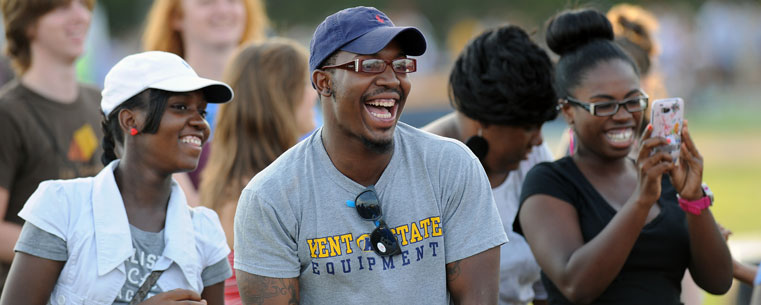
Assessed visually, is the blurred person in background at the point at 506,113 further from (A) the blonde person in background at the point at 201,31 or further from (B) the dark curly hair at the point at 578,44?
(A) the blonde person in background at the point at 201,31

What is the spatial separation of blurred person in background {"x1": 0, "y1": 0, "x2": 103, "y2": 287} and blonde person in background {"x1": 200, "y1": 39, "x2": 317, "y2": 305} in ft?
3.14

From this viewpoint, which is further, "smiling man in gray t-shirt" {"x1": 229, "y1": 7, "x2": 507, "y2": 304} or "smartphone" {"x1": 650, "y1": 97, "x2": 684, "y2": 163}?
"smartphone" {"x1": 650, "y1": 97, "x2": 684, "y2": 163}

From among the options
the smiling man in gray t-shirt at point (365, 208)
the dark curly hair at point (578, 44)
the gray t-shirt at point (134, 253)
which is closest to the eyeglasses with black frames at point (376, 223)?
the smiling man in gray t-shirt at point (365, 208)

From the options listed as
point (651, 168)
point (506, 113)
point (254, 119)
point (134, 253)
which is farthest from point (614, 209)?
point (134, 253)

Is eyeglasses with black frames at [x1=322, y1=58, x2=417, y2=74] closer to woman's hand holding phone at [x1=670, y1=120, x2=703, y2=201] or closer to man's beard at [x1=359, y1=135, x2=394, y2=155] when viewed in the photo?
man's beard at [x1=359, y1=135, x2=394, y2=155]

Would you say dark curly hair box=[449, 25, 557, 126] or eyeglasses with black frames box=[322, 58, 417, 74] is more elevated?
eyeglasses with black frames box=[322, 58, 417, 74]

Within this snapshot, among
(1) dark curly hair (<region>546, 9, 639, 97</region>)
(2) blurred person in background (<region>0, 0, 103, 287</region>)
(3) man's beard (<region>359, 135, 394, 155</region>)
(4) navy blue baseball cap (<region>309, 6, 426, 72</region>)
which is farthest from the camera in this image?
(2) blurred person in background (<region>0, 0, 103, 287</region>)

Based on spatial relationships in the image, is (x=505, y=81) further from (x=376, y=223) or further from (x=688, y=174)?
(x=376, y=223)

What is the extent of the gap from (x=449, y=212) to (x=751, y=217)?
12.0m

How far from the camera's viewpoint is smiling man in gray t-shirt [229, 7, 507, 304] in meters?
3.17

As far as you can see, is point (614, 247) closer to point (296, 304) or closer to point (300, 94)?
point (296, 304)

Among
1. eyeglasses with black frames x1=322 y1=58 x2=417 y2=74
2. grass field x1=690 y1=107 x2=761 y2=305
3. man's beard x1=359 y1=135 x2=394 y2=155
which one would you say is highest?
eyeglasses with black frames x1=322 y1=58 x2=417 y2=74

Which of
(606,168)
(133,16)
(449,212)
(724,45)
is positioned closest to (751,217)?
(606,168)

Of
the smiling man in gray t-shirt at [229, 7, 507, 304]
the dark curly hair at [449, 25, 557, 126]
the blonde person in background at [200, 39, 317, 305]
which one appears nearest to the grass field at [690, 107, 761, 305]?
the dark curly hair at [449, 25, 557, 126]
